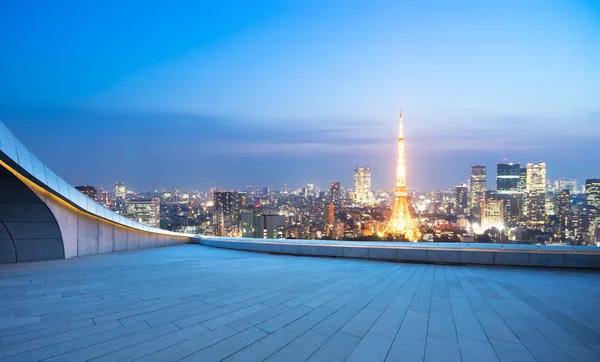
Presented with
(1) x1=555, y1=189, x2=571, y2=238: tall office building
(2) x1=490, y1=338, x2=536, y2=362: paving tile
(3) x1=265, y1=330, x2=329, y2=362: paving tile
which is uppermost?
(3) x1=265, y1=330, x2=329, y2=362: paving tile

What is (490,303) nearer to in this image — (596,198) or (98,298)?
(98,298)

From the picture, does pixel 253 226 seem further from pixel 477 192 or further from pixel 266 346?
pixel 477 192

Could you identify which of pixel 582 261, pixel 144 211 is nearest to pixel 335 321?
pixel 582 261

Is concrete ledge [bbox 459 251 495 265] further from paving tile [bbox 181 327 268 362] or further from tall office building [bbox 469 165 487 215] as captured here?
tall office building [bbox 469 165 487 215]

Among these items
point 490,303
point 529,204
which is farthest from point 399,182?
point 490,303

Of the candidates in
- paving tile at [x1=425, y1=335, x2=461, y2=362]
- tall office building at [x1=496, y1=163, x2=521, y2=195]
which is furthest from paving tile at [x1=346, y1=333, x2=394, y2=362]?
tall office building at [x1=496, y1=163, x2=521, y2=195]

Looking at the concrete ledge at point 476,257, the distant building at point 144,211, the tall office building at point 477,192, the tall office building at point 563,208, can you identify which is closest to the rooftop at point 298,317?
the concrete ledge at point 476,257
